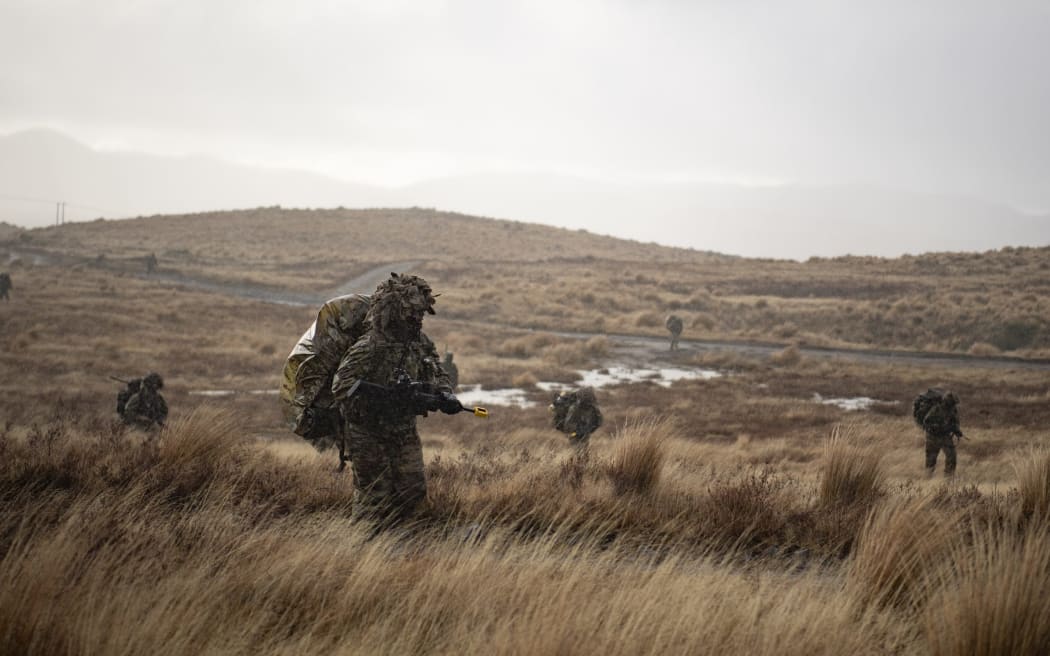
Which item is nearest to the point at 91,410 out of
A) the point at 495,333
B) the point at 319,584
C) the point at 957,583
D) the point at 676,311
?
the point at 319,584

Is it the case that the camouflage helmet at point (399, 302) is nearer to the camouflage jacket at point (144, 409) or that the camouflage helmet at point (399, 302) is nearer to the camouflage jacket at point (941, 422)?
the camouflage jacket at point (144, 409)

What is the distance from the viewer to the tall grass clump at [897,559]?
342cm

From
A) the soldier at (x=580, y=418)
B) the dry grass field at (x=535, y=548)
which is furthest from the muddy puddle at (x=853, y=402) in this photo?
the soldier at (x=580, y=418)

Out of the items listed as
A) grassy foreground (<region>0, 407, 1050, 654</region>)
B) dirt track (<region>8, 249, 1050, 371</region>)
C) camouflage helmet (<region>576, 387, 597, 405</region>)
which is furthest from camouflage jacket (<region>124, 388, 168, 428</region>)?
dirt track (<region>8, 249, 1050, 371</region>)

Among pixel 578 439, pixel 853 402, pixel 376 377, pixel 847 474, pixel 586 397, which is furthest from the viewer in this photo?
pixel 853 402

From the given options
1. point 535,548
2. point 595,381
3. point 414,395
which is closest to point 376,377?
point 414,395

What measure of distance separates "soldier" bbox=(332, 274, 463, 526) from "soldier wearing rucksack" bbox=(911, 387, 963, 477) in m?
9.56

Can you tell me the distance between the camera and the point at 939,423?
10852mm

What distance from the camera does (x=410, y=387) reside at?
4578 mm

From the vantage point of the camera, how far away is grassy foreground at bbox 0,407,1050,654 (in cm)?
262

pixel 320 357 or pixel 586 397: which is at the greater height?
pixel 320 357

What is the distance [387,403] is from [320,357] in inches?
23.9

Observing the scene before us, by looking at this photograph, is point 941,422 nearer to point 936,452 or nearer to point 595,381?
point 936,452

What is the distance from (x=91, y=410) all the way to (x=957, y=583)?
58.6ft
